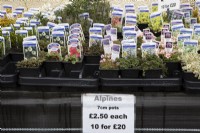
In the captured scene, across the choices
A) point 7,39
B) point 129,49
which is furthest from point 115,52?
point 7,39

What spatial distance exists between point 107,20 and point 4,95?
1303 millimetres

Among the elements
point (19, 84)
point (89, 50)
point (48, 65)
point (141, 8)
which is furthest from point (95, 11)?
point (19, 84)

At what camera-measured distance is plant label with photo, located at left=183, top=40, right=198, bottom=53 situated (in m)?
2.56

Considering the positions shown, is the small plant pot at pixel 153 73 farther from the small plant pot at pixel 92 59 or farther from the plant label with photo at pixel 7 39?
the plant label with photo at pixel 7 39

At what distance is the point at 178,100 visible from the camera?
2.47 metres

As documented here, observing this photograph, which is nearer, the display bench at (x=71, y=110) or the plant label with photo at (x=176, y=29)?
the display bench at (x=71, y=110)

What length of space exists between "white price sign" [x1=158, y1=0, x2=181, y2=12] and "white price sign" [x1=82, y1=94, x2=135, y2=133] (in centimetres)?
101

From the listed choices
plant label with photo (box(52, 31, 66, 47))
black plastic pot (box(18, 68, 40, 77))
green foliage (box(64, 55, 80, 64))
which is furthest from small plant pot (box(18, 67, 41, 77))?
plant label with photo (box(52, 31, 66, 47))

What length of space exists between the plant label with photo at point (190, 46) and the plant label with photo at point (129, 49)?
13.0 inches

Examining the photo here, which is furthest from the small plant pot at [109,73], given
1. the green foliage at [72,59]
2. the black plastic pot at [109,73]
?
the green foliage at [72,59]

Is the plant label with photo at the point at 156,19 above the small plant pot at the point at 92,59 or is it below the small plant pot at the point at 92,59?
above

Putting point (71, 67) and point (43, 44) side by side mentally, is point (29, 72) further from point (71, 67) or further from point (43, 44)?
point (43, 44)

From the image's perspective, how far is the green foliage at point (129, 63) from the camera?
2516mm

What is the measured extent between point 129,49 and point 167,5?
821 millimetres
